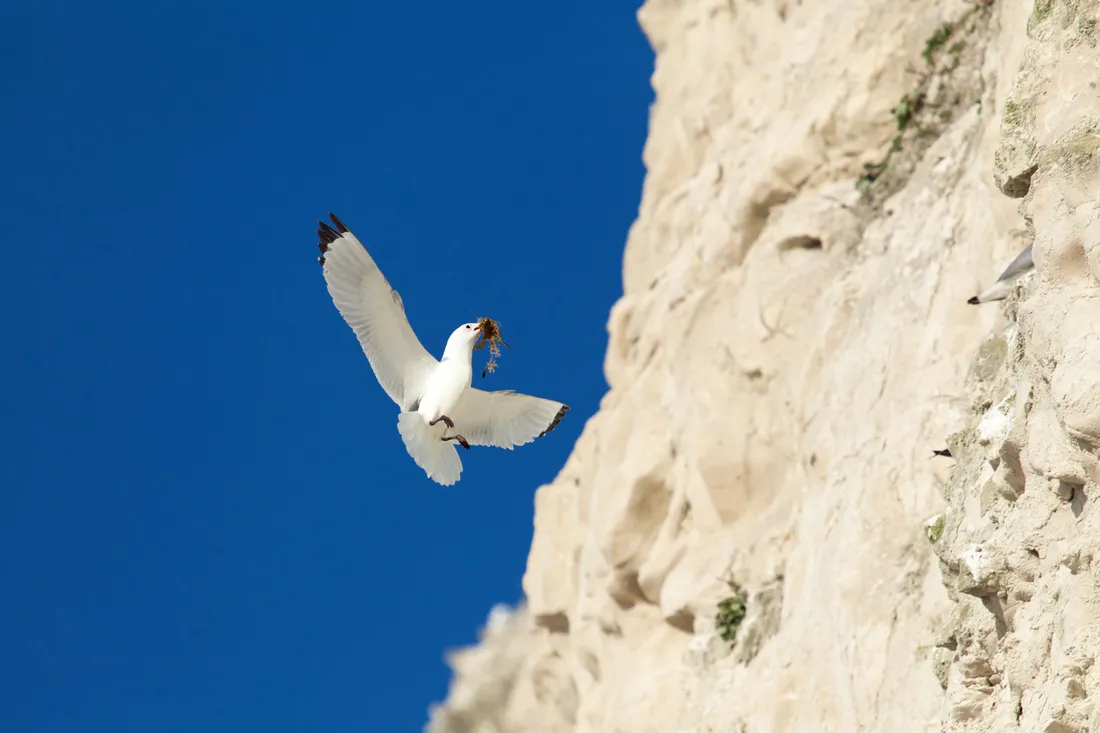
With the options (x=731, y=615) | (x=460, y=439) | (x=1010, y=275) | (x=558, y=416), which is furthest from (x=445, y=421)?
(x=1010, y=275)

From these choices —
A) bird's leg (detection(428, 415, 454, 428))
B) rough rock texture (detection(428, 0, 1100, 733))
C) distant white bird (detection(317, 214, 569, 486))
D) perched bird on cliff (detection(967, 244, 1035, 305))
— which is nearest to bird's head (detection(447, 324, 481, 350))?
distant white bird (detection(317, 214, 569, 486))

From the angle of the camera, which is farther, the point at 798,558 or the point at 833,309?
the point at 833,309

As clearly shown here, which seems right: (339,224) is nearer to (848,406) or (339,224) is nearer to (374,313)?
(374,313)

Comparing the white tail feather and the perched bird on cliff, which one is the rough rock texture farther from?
the white tail feather

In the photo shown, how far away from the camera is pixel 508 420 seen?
10.8 metres

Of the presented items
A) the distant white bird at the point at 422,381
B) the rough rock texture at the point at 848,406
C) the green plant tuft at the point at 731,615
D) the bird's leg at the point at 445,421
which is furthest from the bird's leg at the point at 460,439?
the green plant tuft at the point at 731,615

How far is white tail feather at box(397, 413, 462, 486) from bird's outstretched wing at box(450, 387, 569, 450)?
25 centimetres

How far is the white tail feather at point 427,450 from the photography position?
10.4 meters

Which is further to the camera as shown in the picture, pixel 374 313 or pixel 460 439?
pixel 460 439

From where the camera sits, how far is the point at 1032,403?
591 cm

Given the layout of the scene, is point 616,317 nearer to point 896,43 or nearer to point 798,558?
point 896,43

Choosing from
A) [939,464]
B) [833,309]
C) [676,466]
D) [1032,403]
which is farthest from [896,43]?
[1032,403]

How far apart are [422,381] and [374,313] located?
0.61 meters

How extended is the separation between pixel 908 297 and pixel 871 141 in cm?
317
